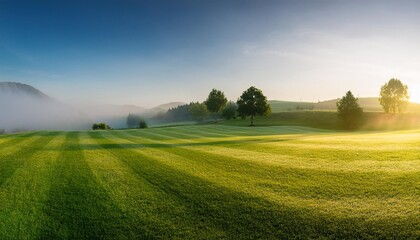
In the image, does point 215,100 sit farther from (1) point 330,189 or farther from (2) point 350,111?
(1) point 330,189

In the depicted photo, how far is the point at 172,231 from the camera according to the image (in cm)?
611

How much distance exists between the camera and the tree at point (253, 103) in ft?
232

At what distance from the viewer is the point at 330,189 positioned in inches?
305

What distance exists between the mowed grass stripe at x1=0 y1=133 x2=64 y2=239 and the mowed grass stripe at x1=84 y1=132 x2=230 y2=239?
212 centimetres

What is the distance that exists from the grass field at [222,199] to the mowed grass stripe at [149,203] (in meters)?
0.03

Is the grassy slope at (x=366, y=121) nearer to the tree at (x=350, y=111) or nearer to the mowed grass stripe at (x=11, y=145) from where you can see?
the tree at (x=350, y=111)

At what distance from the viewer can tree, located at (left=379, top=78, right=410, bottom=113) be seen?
7806 centimetres

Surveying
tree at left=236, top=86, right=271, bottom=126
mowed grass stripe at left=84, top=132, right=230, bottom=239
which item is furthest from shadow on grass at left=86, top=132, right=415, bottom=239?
tree at left=236, top=86, right=271, bottom=126

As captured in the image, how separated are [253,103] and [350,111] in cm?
2580

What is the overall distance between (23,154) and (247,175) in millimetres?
15151

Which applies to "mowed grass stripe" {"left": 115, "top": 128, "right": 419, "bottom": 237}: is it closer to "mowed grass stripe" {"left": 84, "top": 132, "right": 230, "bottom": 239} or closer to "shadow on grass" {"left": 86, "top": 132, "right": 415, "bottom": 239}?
"shadow on grass" {"left": 86, "top": 132, "right": 415, "bottom": 239}

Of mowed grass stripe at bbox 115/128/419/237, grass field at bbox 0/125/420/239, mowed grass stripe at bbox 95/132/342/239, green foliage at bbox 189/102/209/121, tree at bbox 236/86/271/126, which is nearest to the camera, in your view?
mowed grass stripe at bbox 95/132/342/239

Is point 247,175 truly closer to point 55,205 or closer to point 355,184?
point 355,184

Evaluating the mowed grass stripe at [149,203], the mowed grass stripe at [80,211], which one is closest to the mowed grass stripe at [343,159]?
the mowed grass stripe at [149,203]
